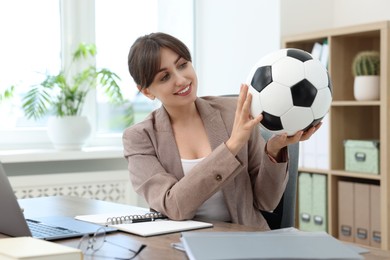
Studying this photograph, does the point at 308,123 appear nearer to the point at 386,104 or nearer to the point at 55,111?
the point at 386,104

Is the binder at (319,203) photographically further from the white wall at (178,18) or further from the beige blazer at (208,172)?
the beige blazer at (208,172)

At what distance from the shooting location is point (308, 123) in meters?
1.61

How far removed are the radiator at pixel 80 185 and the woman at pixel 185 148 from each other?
1.47 meters

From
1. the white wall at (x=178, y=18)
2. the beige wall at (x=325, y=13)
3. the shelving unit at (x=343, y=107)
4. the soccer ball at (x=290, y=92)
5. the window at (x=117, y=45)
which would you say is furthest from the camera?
the white wall at (x=178, y=18)

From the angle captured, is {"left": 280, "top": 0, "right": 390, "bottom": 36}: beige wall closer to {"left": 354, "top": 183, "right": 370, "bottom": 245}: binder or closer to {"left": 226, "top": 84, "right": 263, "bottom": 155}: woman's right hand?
{"left": 354, "top": 183, "right": 370, "bottom": 245}: binder

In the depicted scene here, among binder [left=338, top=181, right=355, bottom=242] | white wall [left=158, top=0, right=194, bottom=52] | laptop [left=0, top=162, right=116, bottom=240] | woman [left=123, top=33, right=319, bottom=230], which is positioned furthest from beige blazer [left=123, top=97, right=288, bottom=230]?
white wall [left=158, top=0, right=194, bottom=52]

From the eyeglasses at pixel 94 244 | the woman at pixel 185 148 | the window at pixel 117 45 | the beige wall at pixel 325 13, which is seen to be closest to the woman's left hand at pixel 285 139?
the woman at pixel 185 148

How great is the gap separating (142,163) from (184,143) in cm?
15

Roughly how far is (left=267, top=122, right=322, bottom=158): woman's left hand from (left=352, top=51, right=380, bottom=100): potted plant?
1473 mm

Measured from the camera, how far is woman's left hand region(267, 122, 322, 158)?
1.65m

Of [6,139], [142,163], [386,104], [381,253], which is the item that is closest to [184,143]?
[142,163]

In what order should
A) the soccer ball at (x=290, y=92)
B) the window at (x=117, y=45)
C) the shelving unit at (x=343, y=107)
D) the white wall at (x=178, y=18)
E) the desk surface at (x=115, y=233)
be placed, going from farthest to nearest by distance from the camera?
the white wall at (x=178, y=18), the window at (x=117, y=45), the shelving unit at (x=343, y=107), the soccer ball at (x=290, y=92), the desk surface at (x=115, y=233)

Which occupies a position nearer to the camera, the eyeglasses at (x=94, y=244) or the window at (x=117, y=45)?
the eyeglasses at (x=94, y=244)

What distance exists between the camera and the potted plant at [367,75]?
A: 122 inches
